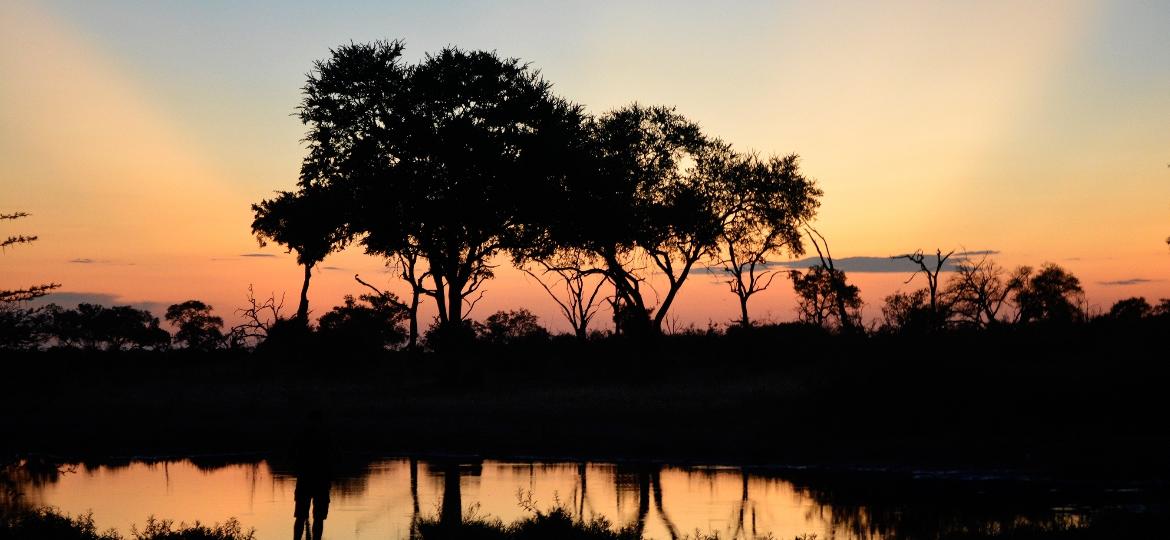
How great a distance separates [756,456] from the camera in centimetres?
3256

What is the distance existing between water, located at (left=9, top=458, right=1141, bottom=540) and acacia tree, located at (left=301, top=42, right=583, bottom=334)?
2160cm

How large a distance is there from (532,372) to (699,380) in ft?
34.3

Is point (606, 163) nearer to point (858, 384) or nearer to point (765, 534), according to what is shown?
point (858, 384)

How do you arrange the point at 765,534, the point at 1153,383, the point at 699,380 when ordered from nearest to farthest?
the point at 765,534 → the point at 1153,383 → the point at 699,380

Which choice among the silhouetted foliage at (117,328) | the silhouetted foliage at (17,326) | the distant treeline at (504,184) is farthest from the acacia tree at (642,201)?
the silhouetted foliage at (117,328)

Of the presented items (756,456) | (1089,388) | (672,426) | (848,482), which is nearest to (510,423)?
(672,426)

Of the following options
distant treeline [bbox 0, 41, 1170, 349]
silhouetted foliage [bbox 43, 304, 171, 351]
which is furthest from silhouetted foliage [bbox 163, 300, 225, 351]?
distant treeline [bbox 0, 41, 1170, 349]

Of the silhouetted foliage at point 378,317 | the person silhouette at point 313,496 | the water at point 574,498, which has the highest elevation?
the silhouetted foliage at point 378,317

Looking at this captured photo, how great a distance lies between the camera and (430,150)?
51875mm

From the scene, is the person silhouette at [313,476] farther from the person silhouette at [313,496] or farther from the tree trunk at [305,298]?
the tree trunk at [305,298]

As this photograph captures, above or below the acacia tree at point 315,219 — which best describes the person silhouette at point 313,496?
below

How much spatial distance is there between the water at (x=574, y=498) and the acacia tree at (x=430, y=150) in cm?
2160

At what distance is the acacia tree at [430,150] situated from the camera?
170 ft

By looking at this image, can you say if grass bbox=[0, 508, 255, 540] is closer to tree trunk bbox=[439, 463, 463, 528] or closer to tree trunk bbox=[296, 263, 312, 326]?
tree trunk bbox=[439, 463, 463, 528]
